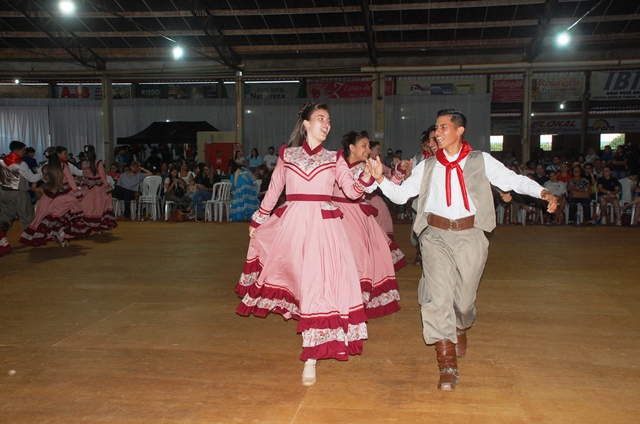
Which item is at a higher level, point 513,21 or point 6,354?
point 513,21

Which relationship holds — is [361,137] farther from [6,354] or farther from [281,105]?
[281,105]

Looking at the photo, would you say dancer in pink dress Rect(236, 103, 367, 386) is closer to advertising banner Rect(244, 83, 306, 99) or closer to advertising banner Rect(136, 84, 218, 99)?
advertising banner Rect(244, 83, 306, 99)

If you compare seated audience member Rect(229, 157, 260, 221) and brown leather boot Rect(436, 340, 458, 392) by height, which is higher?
seated audience member Rect(229, 157, 260, 221)

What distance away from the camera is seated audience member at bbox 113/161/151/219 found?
14.9m

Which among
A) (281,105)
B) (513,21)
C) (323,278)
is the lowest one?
(323,278)

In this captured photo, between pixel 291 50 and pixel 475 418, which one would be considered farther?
pixel 291 50

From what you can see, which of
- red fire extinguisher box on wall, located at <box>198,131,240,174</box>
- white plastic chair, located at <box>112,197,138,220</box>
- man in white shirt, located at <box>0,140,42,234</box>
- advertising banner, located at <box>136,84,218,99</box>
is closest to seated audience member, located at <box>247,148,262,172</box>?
red fire extinguisher box on wall, located at <box>198,131,240,174</box>

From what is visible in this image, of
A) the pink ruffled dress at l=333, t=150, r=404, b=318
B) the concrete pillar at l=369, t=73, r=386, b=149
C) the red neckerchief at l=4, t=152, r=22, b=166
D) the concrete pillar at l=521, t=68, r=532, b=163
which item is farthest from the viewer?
the concrete pillar at l=369, t=73, r=386, b=149

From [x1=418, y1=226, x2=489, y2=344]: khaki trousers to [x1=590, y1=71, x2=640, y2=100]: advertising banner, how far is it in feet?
60.0

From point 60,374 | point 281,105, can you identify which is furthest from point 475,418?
point 281,105

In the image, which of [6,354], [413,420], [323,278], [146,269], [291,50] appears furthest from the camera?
[291,50]

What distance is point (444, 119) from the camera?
3969 millimetres

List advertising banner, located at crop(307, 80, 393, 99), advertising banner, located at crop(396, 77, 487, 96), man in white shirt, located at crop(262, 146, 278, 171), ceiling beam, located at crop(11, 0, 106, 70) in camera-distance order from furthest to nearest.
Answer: advertising banner, located at crop(307, 80, 393, 99) < advertising banner, located at crop(396, 77, 487, 96) < man in white shirt, located at crop(262, 146, 278, 171) < ceiling beam, located at crop(11, 0, 106, 70)

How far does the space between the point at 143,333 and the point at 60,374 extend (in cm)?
96
